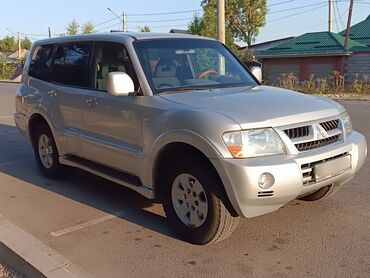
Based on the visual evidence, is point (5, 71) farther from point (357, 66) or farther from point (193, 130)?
point (193, 130)

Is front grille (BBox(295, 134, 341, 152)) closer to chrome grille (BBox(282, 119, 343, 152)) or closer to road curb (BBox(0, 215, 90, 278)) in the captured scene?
chrome grille (BBox(282, 119, 343, 152))

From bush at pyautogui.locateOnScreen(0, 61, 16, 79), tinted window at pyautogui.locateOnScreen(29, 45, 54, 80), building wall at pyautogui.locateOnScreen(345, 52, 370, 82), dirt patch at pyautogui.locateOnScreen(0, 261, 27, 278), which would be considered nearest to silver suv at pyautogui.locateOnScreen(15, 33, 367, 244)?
tinted window at pyautogui.locateOnScreen(29, 45, 54, 80)

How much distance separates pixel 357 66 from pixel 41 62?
26.8 metres

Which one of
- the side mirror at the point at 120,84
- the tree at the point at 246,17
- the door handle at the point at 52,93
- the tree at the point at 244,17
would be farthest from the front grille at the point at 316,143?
the tree at the point at 246,17

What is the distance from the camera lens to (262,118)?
3.71 m

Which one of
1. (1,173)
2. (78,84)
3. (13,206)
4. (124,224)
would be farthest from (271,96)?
(1,173)

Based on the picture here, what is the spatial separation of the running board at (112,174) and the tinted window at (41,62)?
4.29ft

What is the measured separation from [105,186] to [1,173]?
6.26ft

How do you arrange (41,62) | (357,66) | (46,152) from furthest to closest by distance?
(357,66), (41,62), (46,152)

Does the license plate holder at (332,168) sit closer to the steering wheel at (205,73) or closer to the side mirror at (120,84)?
the steering wheel at (205,73)

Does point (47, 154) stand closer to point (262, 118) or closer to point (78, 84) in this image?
point (78, 84)

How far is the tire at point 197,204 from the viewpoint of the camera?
3.78 meters

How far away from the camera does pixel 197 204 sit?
399cm

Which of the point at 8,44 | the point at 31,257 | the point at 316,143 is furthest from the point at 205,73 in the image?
the point at 8,44
